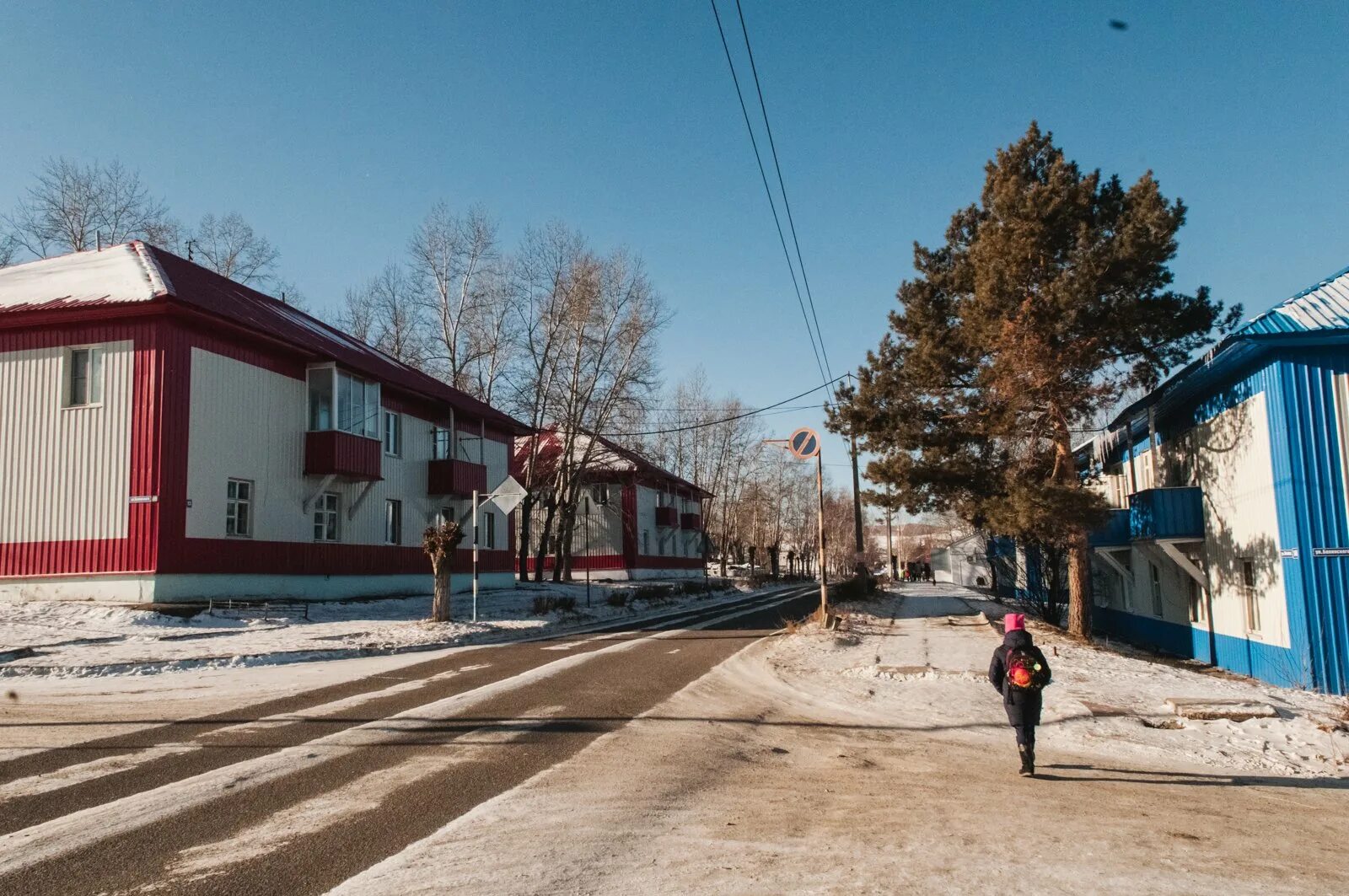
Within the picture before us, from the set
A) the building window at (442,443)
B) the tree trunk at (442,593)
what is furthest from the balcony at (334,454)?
the building window at (442,443)

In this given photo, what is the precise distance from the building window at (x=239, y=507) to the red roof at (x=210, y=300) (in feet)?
12.4

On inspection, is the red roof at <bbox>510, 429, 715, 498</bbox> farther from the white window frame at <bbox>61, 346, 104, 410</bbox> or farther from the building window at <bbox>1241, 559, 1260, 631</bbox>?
the building window at <bbox>1241, 559, 1260, 631</bbox>

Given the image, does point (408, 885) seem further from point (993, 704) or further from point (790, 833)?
point (993, 704)

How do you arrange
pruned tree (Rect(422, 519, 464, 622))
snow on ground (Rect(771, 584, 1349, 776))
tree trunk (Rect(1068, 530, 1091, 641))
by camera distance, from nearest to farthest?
snow on ground (Rect(771, 584, 1349, 776))
pruned tree (Rect(422, 519, 464, 622))
tree trunk (Rect(1068, 530, 1091, 641))

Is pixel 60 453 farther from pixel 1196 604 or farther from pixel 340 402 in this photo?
pixel 1196 604

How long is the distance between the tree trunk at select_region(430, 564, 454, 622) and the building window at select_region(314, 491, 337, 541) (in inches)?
274

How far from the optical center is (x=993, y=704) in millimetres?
10750

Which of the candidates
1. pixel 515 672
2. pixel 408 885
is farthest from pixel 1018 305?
pixel 408 885

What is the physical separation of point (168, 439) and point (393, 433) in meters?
10.0

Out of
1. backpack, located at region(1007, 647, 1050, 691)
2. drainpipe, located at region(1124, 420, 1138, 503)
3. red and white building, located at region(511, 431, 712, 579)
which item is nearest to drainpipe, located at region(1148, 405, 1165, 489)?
drainpipe, located at region(1124, 420, 1138, 503)

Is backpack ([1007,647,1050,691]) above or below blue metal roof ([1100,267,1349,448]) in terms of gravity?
below

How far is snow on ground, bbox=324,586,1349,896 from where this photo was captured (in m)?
4.74

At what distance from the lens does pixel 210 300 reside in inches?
845

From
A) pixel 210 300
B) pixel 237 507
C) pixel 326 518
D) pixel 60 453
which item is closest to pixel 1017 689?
pixel 237 507
